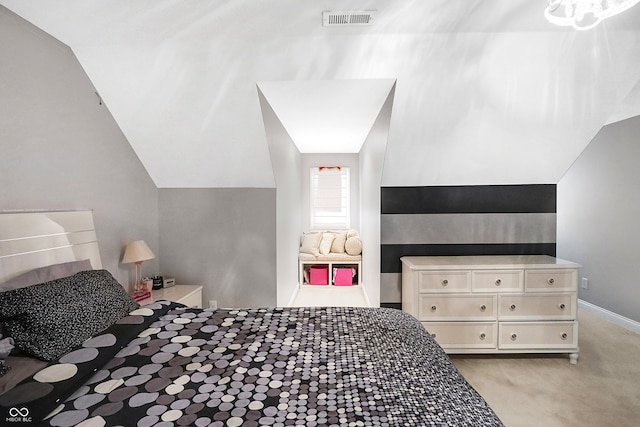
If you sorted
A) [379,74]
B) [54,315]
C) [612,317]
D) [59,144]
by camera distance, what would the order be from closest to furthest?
[54,315], [59,144], [379,74], [612,317]

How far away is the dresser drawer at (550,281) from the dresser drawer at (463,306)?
0.33 m

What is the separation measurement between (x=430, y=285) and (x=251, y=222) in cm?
180

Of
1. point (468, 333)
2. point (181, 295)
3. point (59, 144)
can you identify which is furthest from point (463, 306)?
point (59, 144)

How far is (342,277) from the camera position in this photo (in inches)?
206

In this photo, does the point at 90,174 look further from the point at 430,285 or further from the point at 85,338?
the point at 430,285

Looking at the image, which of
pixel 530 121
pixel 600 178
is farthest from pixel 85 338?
pixel 600 178

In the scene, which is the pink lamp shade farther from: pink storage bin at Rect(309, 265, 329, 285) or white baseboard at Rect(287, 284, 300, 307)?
pink storage bin at Rect(309, 265, 329, 285)

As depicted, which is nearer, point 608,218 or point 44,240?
point 44,240

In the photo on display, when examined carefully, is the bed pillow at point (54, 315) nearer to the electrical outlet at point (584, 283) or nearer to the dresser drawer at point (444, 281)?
the dresser drawer at point (444, 281)

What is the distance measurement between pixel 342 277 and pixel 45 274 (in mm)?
3910

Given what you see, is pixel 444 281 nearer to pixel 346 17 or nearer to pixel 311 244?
pixel 346 17

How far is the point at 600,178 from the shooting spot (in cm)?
393

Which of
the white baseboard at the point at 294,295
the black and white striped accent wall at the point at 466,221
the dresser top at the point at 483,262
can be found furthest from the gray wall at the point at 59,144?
the dresser top at the point at 483,262

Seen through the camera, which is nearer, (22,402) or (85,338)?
(22,402)
